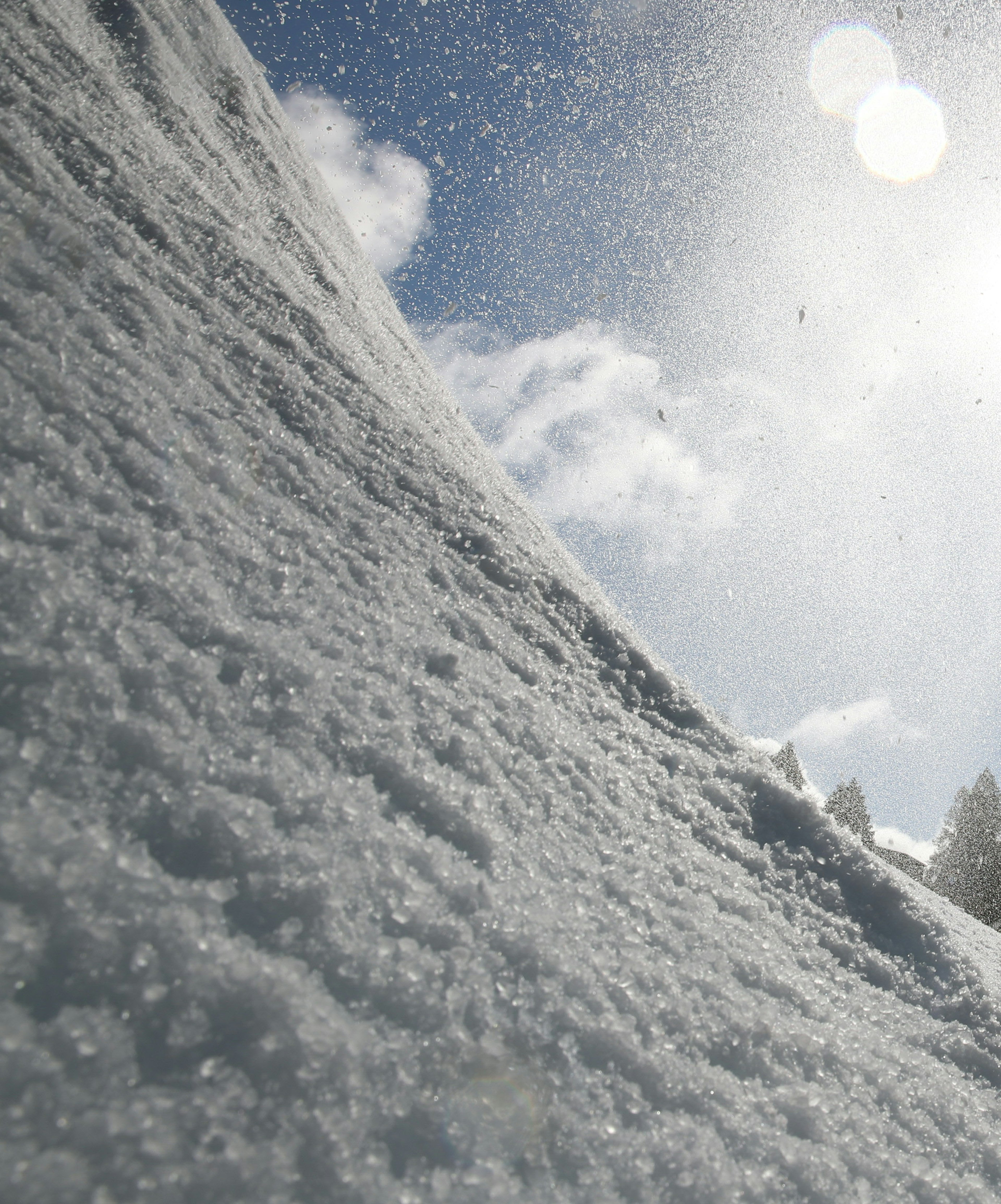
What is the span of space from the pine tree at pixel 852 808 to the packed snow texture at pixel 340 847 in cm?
1644

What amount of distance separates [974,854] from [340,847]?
64.4 ft

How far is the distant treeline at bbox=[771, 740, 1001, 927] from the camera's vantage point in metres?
14.5

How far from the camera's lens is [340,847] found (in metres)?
0.71

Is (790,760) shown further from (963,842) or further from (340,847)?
(340,847)

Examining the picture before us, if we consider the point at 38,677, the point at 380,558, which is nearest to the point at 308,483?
the point at 380,558

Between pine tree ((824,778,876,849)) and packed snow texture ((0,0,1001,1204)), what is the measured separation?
16.4 meters

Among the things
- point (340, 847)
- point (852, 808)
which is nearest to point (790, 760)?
point (852, 808)

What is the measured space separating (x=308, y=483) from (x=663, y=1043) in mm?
970

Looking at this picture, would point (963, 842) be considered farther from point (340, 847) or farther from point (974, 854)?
point (340, 847)

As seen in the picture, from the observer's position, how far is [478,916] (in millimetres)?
743

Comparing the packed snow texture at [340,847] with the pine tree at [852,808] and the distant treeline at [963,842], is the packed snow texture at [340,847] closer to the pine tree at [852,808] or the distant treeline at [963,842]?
the distant treeline at [963,842]

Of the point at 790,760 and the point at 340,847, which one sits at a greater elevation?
the point at 790,760

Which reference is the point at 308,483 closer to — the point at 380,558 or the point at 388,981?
the point at 380,558

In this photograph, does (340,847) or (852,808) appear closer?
(340,847)
